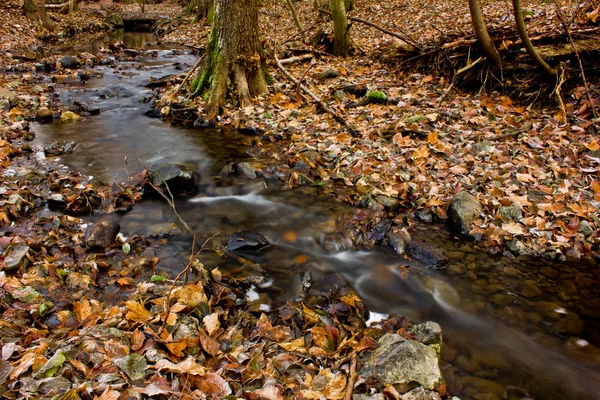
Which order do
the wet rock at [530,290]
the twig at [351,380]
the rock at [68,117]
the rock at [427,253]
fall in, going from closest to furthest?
the twig at [351,380], the wet rock at [530,290], the rock at [427,253], the rock at [68,117]

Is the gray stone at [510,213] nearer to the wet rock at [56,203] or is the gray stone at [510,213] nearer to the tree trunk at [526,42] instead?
the tree trunk at [526,42]

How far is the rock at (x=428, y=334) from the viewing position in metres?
3.17

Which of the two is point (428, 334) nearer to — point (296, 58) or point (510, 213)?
point (510, 213)

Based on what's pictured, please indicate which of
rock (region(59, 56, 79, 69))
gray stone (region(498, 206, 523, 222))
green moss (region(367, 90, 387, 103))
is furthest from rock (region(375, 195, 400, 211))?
rock (region(59, 56, 79, 69))

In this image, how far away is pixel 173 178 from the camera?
5.73 metres

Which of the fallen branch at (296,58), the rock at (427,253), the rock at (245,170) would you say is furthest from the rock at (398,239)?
the fallen branch at (296,58)

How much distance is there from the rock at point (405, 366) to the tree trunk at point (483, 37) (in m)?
6.33

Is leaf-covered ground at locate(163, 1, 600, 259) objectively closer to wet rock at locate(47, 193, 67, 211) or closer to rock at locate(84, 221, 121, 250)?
rock at locate(84, 221, 121, 250)

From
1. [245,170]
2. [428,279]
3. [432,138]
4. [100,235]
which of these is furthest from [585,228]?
[100,235]

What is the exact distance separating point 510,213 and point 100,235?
4.95 meters

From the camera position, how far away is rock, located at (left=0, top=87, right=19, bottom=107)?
833 centimetres

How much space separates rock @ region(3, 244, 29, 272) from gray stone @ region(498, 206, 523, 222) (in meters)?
5.37

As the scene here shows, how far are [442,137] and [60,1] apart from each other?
1182 inches

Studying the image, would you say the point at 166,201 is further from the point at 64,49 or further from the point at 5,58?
the point at 64,49
